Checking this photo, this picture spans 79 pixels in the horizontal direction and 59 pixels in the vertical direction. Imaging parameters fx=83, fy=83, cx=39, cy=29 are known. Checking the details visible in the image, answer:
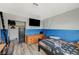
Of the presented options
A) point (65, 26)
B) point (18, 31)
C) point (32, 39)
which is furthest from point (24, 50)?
point (65, 26)

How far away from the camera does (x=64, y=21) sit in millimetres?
1635

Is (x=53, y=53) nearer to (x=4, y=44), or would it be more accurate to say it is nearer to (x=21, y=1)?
(x=4, y=44)

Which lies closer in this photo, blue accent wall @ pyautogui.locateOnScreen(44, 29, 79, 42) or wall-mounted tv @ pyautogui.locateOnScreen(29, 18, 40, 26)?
blue accent wall @ pyautogui.locateOnScreen(44, 29, 79, 42)

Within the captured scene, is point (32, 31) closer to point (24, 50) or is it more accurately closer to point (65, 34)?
point (24, 50)

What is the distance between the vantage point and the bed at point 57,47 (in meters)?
1.58

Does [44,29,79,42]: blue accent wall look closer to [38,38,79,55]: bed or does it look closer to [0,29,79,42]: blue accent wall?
[0,29,79,42]: blue accent wall

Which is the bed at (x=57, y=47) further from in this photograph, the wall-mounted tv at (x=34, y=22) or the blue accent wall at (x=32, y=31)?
the wall-mounted tv at (x=34, y=22)

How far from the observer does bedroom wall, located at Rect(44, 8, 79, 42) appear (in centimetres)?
156

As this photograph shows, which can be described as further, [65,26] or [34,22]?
[34,22]

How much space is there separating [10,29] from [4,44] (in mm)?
315

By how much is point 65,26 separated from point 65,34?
6.2 inches

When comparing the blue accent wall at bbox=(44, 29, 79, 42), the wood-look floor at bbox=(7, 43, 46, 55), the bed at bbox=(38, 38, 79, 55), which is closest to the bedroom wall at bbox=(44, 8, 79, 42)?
the blue accent wall at bbox=(44, 29, 79, 42)

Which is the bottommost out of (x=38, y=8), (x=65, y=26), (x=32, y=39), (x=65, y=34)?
(x=32, y=39)

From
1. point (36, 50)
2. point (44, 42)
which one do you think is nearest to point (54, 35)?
point (44, 42)
